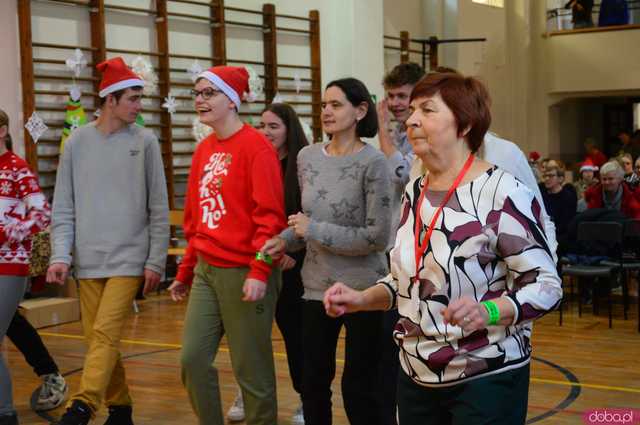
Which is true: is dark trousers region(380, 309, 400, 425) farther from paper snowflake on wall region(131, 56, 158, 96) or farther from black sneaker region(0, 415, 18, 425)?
paper snowflake on wall region(131, 56, 158, 96)

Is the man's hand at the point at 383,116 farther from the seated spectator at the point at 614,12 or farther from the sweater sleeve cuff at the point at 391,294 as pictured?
the seated spectator at the point at 614,12

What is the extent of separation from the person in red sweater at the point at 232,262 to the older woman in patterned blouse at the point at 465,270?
1277 millimetres

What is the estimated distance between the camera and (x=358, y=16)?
11.8 metres

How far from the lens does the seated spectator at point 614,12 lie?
650 inches

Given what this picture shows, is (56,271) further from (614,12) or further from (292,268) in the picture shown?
(614,12)

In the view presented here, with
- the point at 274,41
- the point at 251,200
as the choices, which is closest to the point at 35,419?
the point at 251,200

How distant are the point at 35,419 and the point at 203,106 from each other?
2144 millimetres

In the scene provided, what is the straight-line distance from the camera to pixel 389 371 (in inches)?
141

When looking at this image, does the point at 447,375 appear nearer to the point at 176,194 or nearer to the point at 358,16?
the point at 176,194

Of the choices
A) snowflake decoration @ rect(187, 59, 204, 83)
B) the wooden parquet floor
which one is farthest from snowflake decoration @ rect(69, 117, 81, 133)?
the wooden parquet floor

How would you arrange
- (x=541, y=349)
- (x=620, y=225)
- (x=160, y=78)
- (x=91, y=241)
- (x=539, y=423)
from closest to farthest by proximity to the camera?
(x=91, y=241), (x=539, y=423), (x=541, y=349), (x=620, y=225), (x=160, y=78)

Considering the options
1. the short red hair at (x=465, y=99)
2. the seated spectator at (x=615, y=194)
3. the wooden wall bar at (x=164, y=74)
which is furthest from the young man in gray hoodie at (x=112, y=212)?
the wooden wall bar at (x=164, y=74)

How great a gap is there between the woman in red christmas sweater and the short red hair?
2.42 m

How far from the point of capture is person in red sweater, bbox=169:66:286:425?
3512 millimetres
